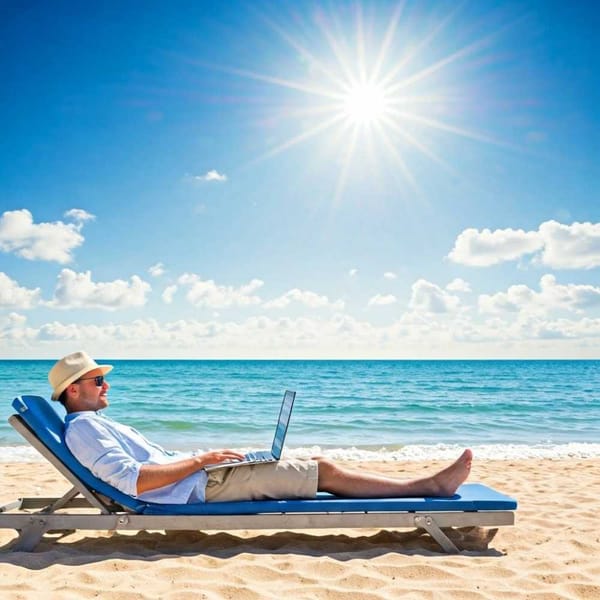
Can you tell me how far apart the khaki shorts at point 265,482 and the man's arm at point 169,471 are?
7.3 inches

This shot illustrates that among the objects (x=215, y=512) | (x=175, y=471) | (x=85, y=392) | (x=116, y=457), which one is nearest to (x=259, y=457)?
(x=215, y=512)

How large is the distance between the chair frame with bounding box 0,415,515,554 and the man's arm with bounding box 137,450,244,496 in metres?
0.23

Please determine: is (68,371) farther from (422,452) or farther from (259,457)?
(422,452)

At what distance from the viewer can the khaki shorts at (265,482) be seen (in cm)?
407

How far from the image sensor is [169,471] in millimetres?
3879

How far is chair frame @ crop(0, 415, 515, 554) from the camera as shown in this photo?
3.90 meters

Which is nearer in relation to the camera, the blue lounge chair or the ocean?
the blue lounge chair

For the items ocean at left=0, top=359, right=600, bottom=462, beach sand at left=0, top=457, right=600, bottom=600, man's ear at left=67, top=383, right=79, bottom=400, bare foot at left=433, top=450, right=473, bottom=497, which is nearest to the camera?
beach sand at left=0, top=457, right=600, bottom=600

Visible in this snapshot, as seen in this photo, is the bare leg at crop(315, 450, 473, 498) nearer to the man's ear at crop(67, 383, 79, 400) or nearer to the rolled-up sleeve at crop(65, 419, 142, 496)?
the rolled-up sleeve at crop(65, 419, 142, 496)

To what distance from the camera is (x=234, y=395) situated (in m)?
32.6

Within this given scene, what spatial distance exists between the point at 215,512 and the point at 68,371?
1.37m

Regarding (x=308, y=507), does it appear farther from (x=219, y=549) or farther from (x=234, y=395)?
(x=234, y=395)

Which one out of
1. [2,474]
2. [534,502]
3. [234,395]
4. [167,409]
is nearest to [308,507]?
[534,502]

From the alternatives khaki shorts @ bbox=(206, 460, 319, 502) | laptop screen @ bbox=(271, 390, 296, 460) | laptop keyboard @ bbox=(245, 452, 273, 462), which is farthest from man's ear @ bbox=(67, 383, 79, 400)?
laptop screen @ bbox=(271, 390, 296, 460)
